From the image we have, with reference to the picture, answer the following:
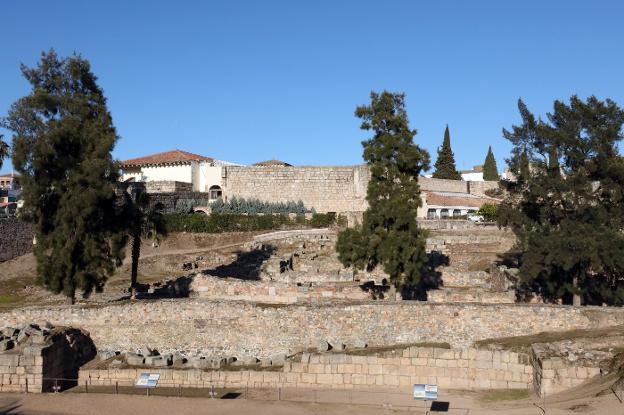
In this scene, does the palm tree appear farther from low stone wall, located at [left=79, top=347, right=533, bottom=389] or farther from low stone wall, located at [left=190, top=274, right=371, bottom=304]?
low stone wall, located at [left=79, top=347, right=533, bottom=389]

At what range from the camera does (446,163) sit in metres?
78.9

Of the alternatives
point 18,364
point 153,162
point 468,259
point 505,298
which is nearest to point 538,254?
point 505,298

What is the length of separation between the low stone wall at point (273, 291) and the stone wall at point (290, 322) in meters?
3.25

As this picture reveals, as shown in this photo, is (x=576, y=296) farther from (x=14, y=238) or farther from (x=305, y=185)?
(x=14, y=238)

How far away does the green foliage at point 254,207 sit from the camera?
50.2m

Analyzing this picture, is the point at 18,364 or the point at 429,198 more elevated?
the point at 429,198

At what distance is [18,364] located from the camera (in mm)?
20969

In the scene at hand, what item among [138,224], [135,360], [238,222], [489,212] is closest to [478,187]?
[489,212]

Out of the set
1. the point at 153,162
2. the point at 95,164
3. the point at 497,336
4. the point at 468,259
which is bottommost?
the point at 497,336

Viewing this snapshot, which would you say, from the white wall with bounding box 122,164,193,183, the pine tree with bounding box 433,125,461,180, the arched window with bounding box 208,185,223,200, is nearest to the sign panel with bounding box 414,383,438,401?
the arched window with bounding box 208,185,223,200

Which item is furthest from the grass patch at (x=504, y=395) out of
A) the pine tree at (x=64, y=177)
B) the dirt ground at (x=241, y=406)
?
the pine tree at (x=64, y=177)

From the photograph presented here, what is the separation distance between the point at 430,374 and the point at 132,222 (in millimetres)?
14225

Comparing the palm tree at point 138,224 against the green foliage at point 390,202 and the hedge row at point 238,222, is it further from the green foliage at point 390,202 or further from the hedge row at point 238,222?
the hedge row at point 238,222

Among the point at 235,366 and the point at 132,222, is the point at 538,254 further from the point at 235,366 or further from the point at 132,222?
the point at 132,222
